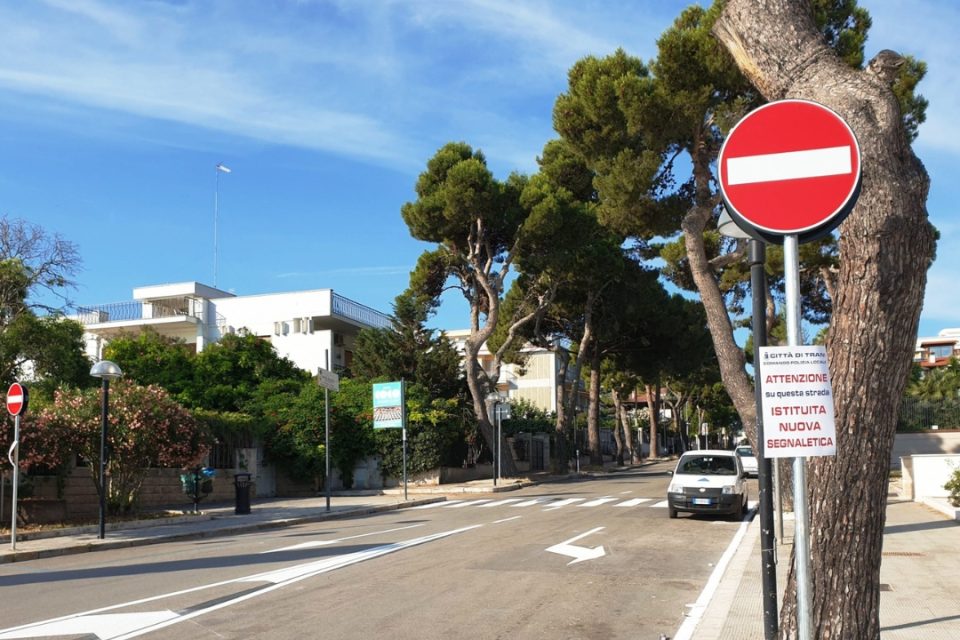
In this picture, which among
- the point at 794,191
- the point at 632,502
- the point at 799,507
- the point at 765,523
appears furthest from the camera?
the point at 632,502

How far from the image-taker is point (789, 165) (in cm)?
412

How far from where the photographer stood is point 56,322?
25.5 metres

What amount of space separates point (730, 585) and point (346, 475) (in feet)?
87.8

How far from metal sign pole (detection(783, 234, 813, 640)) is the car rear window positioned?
17.1 metres

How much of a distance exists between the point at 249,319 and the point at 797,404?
5026 cm

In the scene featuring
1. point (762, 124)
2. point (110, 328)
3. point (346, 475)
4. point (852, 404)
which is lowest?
point (346, 475)

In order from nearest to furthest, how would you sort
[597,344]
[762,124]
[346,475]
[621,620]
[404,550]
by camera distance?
[762,124], [621,620], [404,550], [346,475], [597,344]

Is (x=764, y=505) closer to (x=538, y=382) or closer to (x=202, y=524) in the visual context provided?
(x=202, y=524)

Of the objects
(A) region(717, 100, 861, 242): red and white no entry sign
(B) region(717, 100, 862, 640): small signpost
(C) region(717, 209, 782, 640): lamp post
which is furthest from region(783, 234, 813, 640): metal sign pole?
(C) region(717, 209, 782, 640): lamp post

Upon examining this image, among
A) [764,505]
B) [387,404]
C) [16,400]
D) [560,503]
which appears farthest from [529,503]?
[764,505]

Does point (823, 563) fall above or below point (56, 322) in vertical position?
below

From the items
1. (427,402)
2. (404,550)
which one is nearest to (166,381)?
(427,402)

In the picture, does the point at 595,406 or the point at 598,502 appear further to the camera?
the point at 595,406

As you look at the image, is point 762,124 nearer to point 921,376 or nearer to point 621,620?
point 621,620
